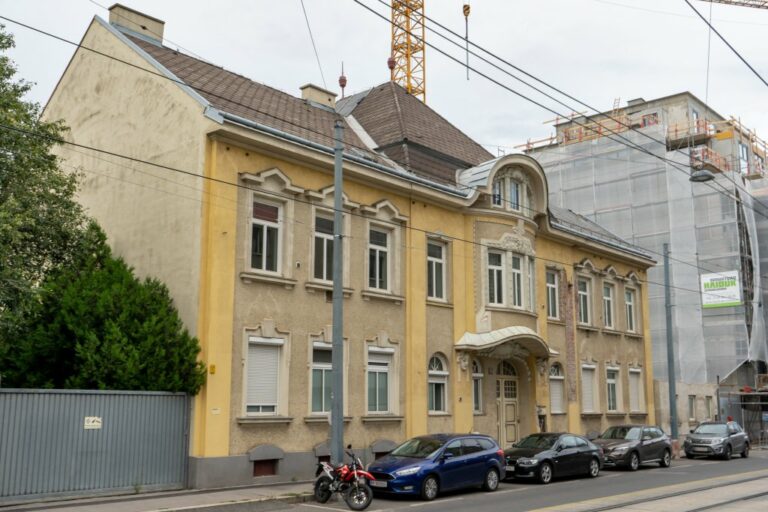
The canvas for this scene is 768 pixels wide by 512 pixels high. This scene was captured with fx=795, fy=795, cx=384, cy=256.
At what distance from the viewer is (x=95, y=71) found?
2320 cm

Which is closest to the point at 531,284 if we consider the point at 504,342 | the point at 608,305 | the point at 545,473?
the point at 504,342

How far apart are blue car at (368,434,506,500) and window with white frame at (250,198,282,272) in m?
5.60

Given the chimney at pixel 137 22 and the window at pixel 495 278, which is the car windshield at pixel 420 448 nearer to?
the window at pixel 495 278

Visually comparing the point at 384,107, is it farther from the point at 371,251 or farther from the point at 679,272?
the point at 679,272

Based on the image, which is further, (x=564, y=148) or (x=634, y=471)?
(x=564, y=148)

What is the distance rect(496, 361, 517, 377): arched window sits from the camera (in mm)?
27031

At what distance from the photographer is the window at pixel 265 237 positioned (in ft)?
64.5

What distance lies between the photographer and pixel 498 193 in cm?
2658

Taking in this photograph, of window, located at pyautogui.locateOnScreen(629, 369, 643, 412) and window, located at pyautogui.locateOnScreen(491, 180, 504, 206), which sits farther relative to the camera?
window, located at pyautogui.locateOnScreen(629, 369, 643, 412)

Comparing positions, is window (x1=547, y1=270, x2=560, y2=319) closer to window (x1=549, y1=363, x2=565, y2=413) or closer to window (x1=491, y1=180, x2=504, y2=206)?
window (x1=549, y1=363, x2=565, y2=413)

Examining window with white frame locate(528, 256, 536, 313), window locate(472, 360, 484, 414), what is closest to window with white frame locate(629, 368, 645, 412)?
window with white frame locate(528, 256, 536, 313)

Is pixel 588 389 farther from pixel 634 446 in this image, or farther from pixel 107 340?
pixel 107 340

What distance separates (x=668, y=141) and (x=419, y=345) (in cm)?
3152

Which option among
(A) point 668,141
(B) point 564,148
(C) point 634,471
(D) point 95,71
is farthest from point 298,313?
(A) point 668,141
